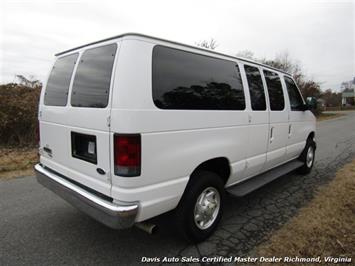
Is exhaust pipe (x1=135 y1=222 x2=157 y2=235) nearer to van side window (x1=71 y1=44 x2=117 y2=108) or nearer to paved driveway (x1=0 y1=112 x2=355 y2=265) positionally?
paved driveway (x1=0 y1=112 x2=355 y2=265)

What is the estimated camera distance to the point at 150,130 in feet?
7.69

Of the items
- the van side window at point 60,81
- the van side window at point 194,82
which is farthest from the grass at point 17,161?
the van side window at point 194,82

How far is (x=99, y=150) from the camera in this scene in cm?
249

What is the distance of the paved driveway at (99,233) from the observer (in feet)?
9.07

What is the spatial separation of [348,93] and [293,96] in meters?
92.9

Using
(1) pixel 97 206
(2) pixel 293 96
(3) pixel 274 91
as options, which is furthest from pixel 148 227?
(2) pixel 293 96

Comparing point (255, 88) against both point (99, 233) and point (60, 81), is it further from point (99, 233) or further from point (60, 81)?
point (99, 233)

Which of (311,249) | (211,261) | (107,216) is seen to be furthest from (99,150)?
(311,249)

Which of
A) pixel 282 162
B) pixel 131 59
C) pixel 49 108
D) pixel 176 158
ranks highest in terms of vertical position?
pixel 131 59

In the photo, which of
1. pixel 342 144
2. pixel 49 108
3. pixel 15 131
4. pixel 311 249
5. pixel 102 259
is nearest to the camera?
pixel 102 259

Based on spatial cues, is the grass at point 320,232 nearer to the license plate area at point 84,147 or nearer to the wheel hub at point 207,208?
the wheel hub at point 207,208

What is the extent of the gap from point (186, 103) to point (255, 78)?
167cm

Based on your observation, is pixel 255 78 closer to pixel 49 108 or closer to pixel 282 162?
pixel 282 162

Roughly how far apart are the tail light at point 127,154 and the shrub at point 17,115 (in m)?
7.40
